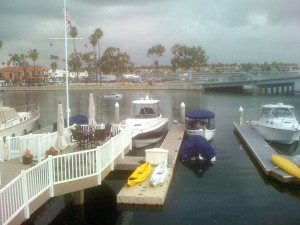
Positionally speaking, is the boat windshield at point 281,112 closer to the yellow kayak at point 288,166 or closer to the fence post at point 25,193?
the yellow kayak at point 288,166

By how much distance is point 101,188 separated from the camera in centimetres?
1695

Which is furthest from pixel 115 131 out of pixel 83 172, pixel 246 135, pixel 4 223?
pixel 246 135

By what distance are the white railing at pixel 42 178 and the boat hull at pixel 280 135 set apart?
52.8 ft

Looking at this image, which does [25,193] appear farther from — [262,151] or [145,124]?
[262,151]

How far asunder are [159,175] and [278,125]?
14.4 m

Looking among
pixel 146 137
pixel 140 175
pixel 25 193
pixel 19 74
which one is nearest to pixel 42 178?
pixel 25 193

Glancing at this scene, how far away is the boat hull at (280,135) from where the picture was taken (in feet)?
82.0

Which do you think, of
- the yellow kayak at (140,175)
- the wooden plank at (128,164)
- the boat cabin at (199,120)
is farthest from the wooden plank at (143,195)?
the boat cabin at (199,120)

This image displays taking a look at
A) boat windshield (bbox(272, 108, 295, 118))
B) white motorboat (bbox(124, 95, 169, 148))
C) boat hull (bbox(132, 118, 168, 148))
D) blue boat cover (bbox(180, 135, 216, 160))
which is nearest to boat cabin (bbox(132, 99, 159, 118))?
white motorboat (bbox(124, 95, 169, 148))

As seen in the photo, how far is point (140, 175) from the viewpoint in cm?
1556

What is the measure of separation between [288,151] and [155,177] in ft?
46.1

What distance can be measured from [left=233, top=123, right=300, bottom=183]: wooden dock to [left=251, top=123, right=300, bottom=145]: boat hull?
2.11 feet

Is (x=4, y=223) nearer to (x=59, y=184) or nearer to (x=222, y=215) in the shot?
(x=59, y=184)

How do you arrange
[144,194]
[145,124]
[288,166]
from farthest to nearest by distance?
[145,124] < [288,166] < [144,194]
